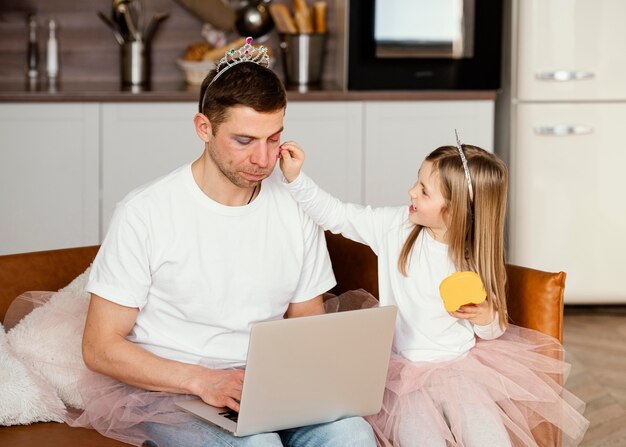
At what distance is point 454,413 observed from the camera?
2152 mm

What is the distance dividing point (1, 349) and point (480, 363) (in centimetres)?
98

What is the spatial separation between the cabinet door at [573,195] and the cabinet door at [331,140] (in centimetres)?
63

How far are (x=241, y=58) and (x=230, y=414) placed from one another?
71cm

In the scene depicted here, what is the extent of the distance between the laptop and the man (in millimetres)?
42

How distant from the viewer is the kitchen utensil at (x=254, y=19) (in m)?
4.38

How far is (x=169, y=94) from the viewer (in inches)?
156

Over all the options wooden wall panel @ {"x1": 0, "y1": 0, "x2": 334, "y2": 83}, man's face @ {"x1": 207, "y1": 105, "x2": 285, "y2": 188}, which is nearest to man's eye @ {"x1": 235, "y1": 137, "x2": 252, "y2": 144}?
man's face @ {"x1": 207, "y1": 105, "x2": 285, "y2": 188}

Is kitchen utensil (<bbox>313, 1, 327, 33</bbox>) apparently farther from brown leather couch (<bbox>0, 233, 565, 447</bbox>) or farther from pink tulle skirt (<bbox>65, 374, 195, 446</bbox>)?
pink tulle skirt (<bbox>65, 374, 195, 446</bbox>)

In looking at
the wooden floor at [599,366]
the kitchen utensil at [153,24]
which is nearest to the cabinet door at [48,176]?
the kitchen utensil at [153,24]

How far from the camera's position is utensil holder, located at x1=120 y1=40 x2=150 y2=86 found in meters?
4.27

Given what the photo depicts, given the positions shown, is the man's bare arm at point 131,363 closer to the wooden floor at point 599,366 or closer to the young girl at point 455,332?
the young girl at point 455,332

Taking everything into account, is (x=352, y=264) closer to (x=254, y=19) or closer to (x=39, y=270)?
(x=39, y=270)

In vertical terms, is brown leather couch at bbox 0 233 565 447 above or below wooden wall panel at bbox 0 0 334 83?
below

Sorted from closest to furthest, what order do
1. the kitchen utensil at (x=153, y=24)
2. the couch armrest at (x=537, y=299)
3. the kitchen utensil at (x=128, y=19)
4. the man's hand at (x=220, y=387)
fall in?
the man's hand at (x=220, y=387) < the couch armrest at (x=537, y=299) < the kitchen utensil at (x=128, y=19) < the kitchen utensil at (x=153, y=24)
